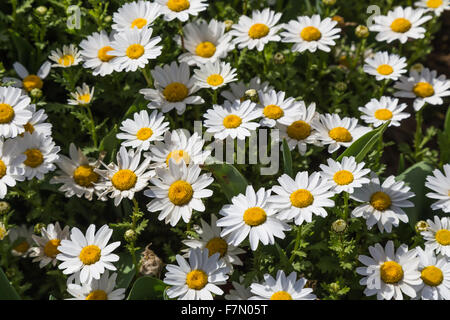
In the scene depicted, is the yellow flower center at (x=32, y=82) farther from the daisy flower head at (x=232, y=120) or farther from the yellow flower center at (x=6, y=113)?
the daisy flower head at (x=232, y=120)

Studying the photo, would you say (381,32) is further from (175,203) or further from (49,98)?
(49,98)

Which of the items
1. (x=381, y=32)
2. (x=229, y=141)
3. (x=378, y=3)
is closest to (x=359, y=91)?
(x=381, y=32)

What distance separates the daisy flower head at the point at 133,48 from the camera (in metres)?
2.88

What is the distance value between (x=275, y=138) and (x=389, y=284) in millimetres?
913

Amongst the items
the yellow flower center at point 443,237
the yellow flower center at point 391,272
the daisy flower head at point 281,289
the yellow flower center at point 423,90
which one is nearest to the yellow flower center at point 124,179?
the daisy flower head at point 281,289

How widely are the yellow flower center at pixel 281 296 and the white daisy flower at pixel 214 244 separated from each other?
29cm

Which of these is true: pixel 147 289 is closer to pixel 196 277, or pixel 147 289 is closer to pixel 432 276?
pixel 196 277

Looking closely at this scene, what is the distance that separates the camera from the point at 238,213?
98.3 inches

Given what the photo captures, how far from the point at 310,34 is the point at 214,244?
4.37ft

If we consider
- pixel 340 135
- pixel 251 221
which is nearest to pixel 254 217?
pixel 251 221

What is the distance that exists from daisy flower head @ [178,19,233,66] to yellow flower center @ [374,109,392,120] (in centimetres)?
87

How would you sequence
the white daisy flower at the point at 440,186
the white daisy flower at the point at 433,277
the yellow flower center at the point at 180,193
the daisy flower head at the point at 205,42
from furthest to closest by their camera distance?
the daisy flower head at the point at 205,42 < the white daisy flower at the point at 440,186 < the yellow flower center at the point at 180,193 < the white daisy flower at the point at 433,277

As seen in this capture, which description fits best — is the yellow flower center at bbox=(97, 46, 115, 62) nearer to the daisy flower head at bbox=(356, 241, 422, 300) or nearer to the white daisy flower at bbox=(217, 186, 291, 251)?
Result: the white daisy flower at bbox=(217, 186, 291, 251)

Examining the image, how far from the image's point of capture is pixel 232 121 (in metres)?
2.78
